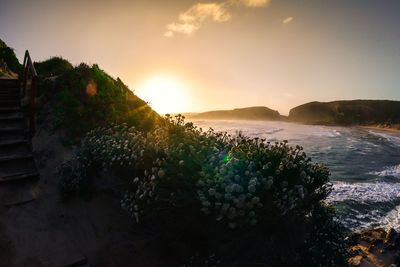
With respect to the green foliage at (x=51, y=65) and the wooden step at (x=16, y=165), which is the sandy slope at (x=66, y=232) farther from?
the green foliage at (x=51, y=65)

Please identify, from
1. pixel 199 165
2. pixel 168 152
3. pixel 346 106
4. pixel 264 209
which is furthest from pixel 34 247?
pixel 346 106

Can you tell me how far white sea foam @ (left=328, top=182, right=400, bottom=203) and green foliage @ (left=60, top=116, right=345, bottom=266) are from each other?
39.9 ft

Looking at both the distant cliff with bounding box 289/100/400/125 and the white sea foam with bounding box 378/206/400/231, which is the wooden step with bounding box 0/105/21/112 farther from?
the distant cliff with bounding box 289/100/400/125

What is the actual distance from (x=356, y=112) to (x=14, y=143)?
135 metres

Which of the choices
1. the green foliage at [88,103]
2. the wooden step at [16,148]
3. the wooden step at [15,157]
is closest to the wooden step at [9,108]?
the green foliage at [88,103]

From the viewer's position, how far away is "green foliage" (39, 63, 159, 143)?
11102 mm

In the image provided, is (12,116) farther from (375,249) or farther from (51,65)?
(375,249)

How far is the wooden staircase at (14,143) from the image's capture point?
26.9ft

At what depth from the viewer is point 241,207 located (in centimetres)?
508

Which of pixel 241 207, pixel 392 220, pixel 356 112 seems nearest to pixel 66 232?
pixel 241 207

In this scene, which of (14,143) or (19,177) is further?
(14,143)

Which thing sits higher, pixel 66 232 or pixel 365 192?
pixel 66 232

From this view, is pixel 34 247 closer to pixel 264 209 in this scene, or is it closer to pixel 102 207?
pixel 102 207

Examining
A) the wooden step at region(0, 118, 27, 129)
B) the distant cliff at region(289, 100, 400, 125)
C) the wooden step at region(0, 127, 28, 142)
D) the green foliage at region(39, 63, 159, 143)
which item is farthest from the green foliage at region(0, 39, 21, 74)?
the distant cliff at region(289, 100, 400, 125)
